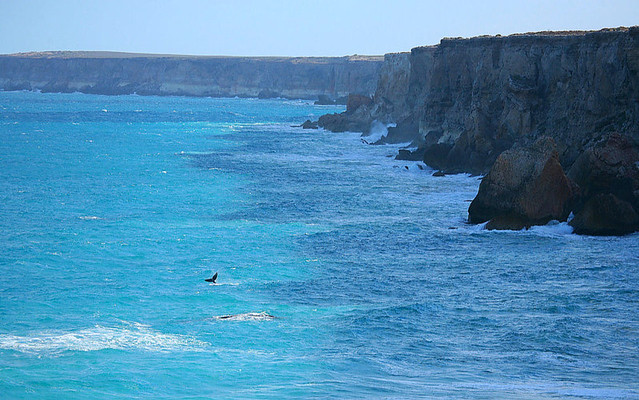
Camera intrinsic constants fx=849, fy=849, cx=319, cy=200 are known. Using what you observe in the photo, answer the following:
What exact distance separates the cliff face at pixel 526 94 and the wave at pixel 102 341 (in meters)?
20.6

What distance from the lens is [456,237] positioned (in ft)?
90.6

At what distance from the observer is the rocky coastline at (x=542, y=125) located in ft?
93.0

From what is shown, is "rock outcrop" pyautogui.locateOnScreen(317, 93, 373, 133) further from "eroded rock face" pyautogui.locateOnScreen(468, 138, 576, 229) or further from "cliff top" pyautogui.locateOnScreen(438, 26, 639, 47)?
"eroded rock face" pyautogui.locateOnScreen(468, 138, 576, 229)

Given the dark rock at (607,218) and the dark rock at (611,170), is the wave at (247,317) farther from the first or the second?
the dark rock at (611,170)

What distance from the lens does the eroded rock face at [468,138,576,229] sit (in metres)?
28.3

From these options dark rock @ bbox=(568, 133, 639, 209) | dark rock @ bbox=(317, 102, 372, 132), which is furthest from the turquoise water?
dark rock @ bbox=(317, 102, 372, 132)

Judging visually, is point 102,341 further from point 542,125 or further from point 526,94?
point 526,94

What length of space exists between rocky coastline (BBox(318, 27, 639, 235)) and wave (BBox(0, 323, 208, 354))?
1455 centimetres

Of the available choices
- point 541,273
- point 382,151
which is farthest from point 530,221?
point 382,151

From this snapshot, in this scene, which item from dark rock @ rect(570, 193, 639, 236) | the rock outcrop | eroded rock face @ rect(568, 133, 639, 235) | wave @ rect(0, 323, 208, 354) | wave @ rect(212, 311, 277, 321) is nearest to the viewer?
wave @ rect(0, 323, 208, 354)

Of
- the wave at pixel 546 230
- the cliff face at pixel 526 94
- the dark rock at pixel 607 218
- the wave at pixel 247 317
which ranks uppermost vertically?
the cliff face at pixel 526 94

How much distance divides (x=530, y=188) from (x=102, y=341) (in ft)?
53.6

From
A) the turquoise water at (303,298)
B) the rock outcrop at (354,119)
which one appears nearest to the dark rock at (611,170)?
the turquoise water at (303,298)

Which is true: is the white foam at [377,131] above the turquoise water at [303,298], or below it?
above
